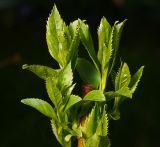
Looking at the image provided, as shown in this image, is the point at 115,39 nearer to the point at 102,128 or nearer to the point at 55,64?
the point at 102,128

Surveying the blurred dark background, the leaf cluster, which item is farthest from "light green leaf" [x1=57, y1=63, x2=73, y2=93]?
the blurred dark background

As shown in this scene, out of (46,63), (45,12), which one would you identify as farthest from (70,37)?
(45,12)

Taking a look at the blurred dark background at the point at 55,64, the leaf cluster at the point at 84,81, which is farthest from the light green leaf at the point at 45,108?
the blurred dark background at the point at 55,64

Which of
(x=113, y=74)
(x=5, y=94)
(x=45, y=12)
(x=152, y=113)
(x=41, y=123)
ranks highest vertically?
(x=113, y=74)

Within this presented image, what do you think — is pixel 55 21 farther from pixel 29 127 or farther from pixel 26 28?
pixel 26 28

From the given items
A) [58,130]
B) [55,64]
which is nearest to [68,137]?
[58,130]
